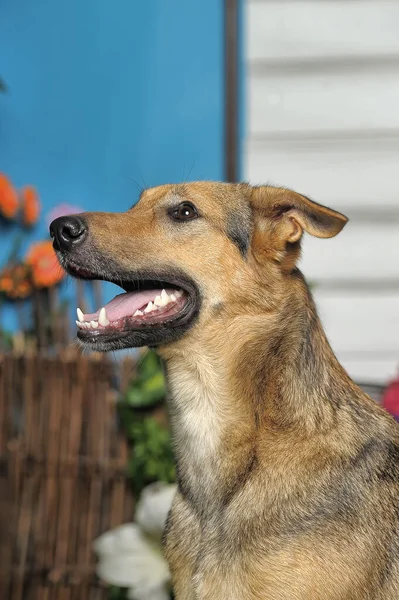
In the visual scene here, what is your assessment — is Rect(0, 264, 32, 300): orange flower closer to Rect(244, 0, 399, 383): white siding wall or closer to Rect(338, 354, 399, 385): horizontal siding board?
Rect(244, 0, 399, 383): white siding wall

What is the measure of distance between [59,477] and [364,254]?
84.7 inches

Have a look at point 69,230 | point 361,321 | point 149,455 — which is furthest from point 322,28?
point 69,230

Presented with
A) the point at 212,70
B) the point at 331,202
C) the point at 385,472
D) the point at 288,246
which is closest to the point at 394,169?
the point at 331,202

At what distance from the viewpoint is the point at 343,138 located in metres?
5.62

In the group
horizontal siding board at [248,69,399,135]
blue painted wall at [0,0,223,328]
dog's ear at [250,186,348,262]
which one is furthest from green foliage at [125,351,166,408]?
dog's ear at [250,186,348,262]

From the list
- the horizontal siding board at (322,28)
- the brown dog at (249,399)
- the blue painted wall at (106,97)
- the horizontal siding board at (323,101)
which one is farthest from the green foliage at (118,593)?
the horizontal siding board at (322,28)

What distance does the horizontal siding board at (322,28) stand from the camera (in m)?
5.55

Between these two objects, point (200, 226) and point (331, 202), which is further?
point (331, 202)

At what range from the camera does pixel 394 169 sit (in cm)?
561

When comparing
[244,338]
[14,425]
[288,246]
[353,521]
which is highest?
[288,246]

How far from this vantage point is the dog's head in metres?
3.11

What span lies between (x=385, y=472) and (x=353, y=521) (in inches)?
9.0

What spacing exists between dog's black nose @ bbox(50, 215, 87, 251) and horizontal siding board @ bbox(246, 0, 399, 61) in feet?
9.36

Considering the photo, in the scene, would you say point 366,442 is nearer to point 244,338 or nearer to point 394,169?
point 244,338
